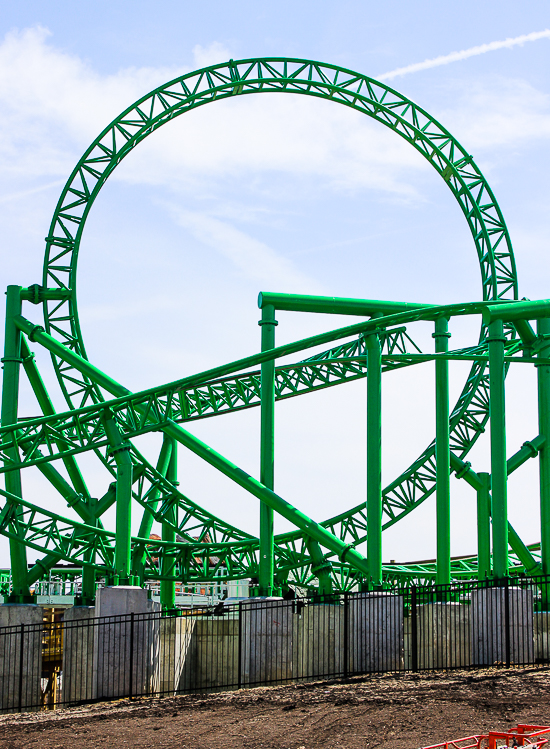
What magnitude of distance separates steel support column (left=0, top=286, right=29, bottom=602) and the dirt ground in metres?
8.13

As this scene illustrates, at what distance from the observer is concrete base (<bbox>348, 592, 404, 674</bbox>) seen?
16.1 m

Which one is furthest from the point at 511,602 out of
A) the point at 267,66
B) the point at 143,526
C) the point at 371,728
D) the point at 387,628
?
the point at 267,66

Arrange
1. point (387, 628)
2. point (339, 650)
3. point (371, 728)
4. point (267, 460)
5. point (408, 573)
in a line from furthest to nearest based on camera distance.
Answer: point (408, 573), point (267, 460), point (339, 650), point (387, 628), point (371, 728)

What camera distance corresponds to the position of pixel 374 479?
1792cm

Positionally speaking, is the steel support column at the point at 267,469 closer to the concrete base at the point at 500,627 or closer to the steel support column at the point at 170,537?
the steel support column at the point at 170,537

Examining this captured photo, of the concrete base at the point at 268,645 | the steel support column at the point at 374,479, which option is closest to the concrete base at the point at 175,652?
the concrete base at the point at 268,645

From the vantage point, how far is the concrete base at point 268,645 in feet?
57.2

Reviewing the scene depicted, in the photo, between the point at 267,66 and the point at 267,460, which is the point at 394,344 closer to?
the point at 267,460

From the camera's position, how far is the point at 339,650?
57.4ft

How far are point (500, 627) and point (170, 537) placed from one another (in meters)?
10.2

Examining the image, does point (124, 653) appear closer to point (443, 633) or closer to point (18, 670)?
point (18, 670)

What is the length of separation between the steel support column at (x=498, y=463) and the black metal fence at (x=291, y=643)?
55 cm

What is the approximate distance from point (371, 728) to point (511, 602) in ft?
17.2

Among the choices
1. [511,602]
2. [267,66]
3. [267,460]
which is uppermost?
[267,66]
